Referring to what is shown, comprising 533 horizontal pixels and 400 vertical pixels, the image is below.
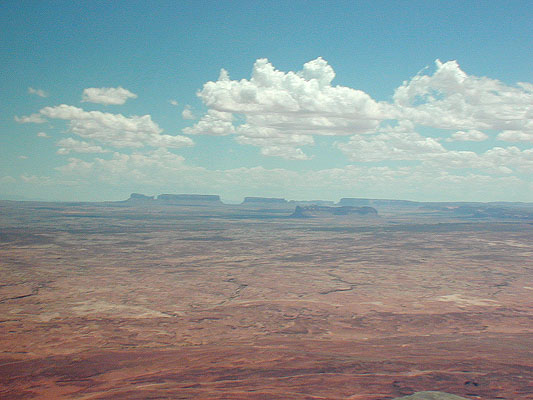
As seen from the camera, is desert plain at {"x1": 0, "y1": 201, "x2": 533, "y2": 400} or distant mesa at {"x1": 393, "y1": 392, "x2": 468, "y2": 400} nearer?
distant mesa at {"x1": 393, "y1": 392, "x2": 468, "y2": 400}

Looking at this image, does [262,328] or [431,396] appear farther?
[262,328]

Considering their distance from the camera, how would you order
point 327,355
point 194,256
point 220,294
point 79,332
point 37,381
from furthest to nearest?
point 194,256, point 220,294, point 79,332, point 327,355, point 37,381

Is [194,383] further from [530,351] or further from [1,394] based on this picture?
[530,351]

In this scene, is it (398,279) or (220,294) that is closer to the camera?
(220,294)

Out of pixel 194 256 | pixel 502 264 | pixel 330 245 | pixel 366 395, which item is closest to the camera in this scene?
pixel 366 395

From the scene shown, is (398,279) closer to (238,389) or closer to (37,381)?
(238,389)

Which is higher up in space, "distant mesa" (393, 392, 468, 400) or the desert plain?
"distant mesa" (393, 392, 468, 400)

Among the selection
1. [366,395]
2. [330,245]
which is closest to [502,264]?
[330,245]

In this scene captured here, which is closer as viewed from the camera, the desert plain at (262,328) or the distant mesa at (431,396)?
the distant mesa at (431,396)
